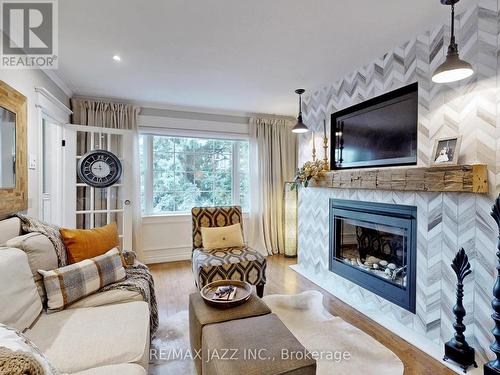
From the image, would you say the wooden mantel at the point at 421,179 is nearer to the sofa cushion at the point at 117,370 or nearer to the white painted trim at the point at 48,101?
the sofa cushion at the point at 117,370

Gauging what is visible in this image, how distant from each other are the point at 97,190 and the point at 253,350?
124 inches

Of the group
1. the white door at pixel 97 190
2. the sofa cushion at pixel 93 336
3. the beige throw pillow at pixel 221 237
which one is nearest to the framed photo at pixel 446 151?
the beige throw pillow at pixel 221 237

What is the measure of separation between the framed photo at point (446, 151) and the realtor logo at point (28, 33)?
286cm

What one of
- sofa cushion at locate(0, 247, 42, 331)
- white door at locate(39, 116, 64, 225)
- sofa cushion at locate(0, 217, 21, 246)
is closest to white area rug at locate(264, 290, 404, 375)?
sofa cushion at locate(0, 247, 42, 331)

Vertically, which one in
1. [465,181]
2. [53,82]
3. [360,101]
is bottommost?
[465,181]

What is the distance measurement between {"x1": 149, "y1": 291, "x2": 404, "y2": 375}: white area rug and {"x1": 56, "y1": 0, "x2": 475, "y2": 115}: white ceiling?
7.84 ft

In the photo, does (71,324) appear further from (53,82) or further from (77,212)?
(53,82)

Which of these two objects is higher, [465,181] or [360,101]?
[360,101]

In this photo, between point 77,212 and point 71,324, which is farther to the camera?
point 77,212

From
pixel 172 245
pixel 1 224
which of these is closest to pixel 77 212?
pixel 172 245

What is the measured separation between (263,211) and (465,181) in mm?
3095

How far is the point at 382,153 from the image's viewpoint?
8.41 ft

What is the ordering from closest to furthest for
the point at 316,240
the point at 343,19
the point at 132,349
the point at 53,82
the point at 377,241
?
the point at 132,349
the point at 343,19
the point at 377,241
the point at 53,82
the point at 316,240

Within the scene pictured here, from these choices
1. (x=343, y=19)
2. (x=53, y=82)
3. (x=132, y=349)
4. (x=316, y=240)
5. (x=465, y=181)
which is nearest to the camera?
(x=132, y=349)
